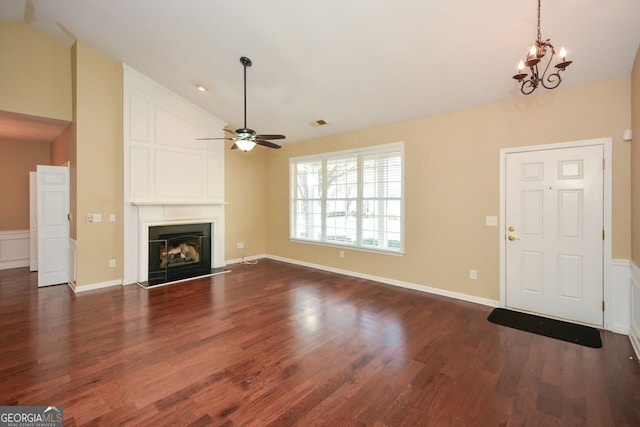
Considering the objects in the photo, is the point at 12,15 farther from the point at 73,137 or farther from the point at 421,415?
the point at 421,415

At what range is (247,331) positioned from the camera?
10.5 feet

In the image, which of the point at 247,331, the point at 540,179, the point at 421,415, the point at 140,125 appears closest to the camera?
the point at 421,415

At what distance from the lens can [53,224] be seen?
194 inches

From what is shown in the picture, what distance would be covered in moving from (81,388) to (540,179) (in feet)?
17.0

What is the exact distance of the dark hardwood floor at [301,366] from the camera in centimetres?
197

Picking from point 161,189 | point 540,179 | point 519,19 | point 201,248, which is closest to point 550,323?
point 540,179

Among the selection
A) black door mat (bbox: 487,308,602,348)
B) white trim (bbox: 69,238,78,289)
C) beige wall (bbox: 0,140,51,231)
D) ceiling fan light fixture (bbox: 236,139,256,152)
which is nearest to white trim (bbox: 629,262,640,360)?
black door mat (bbox: 487,308,602,348)

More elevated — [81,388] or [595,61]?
[595,61]

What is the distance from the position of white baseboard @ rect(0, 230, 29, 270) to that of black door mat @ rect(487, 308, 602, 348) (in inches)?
360

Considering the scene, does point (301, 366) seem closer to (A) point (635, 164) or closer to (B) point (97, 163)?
(A) point (635, 164)

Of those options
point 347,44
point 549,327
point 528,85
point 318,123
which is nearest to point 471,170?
point 528,85

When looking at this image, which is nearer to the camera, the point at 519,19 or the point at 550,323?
the point at 519,19

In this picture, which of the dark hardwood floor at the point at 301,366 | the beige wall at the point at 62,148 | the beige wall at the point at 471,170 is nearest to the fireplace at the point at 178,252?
the dark hardwood floor at the point at 301,366

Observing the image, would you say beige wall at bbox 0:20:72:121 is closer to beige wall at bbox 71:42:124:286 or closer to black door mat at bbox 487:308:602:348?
beige wall at bbox 71:42:124:286
